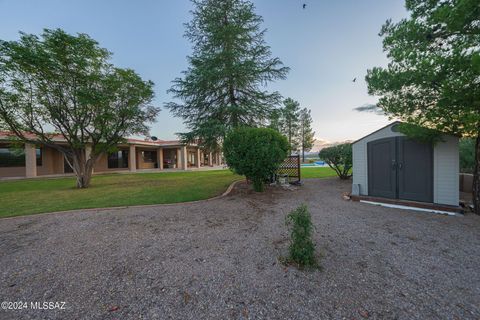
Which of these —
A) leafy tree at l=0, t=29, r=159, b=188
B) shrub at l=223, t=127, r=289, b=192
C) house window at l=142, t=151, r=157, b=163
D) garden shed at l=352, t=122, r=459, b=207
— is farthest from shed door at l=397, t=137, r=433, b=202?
house window at l=142, t=151, r=157, b=163

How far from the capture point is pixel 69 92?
8.68 m

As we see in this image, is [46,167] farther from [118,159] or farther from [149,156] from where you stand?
[149,156]

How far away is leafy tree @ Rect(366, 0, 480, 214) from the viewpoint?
11.5 feet

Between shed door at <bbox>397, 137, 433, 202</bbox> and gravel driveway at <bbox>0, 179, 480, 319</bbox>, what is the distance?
0.84 metres

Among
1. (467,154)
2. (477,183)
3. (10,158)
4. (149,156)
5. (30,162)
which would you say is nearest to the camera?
(477,183)

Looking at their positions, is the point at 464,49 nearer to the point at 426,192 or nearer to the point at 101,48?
the point at 426,192

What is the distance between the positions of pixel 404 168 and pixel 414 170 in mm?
219

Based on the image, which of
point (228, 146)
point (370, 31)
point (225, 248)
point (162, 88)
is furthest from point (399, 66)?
point (162, 88)

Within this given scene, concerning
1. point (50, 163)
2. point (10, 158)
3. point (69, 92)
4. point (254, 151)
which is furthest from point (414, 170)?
point (10, 158)

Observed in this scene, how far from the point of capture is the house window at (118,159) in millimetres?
20062

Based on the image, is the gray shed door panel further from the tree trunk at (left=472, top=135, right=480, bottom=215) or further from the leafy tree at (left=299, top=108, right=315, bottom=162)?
the leafy tree at (left=299, top=108, right=315, bottom=162)

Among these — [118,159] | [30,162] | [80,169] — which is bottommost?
[80,169]

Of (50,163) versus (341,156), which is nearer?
(341,156)

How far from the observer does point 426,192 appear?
16.6 ft
